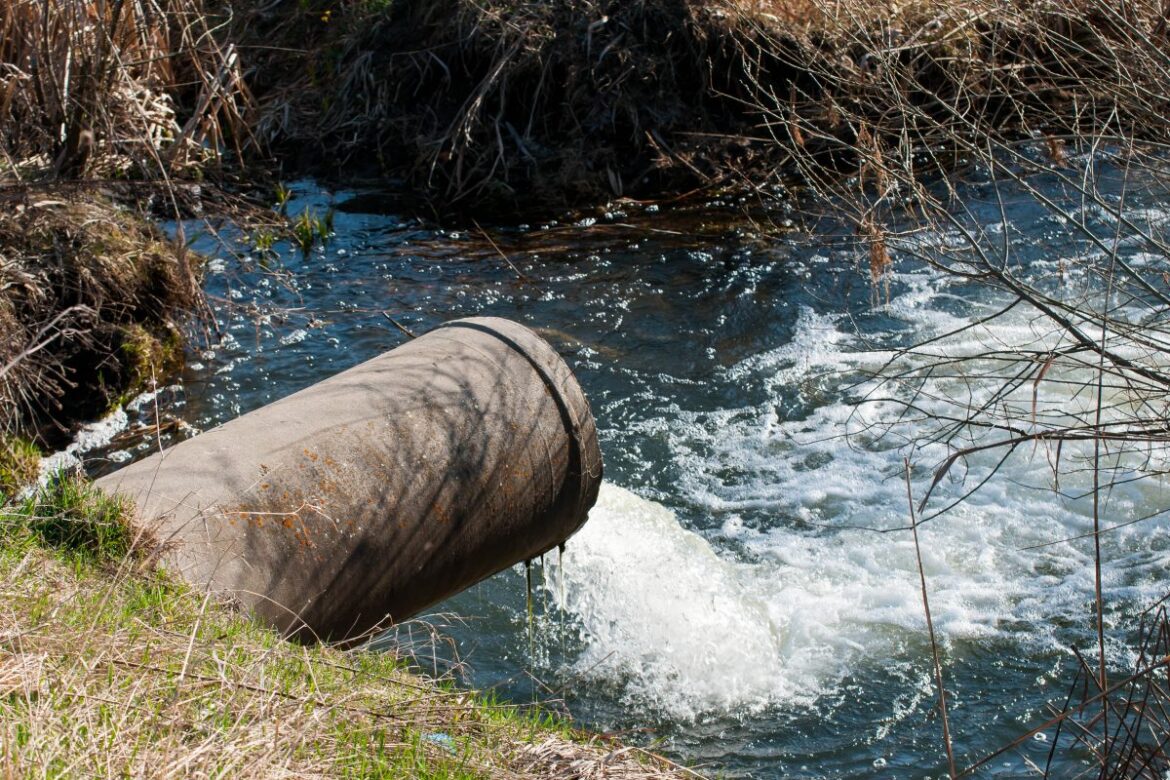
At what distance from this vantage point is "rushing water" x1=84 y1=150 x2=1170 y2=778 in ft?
15.6

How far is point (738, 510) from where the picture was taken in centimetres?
612

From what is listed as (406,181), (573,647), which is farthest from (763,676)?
(406,181)

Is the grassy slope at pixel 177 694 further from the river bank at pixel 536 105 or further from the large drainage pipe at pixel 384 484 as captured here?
the river bank at pixel 536 105

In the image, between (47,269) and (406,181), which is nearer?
(47,269)

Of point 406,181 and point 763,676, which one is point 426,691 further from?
point 406,181

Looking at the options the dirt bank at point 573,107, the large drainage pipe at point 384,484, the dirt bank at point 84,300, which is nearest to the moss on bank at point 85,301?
the dirt bank at point 84,300

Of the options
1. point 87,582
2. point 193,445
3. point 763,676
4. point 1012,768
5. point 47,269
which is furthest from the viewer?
point 47,269

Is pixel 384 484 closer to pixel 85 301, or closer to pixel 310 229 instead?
pixel 85 301

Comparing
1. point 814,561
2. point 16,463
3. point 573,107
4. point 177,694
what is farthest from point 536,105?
point 177,694

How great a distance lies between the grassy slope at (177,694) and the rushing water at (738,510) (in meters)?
0.87

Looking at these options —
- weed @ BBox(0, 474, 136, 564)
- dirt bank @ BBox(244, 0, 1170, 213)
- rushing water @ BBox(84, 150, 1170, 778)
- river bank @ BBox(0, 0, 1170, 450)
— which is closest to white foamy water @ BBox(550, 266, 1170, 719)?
rushing water @ BBox(84, 150, 1170, 778)

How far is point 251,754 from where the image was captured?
2.37 meters

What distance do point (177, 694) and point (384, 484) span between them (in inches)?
53.6

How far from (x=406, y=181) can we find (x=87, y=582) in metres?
7.96
